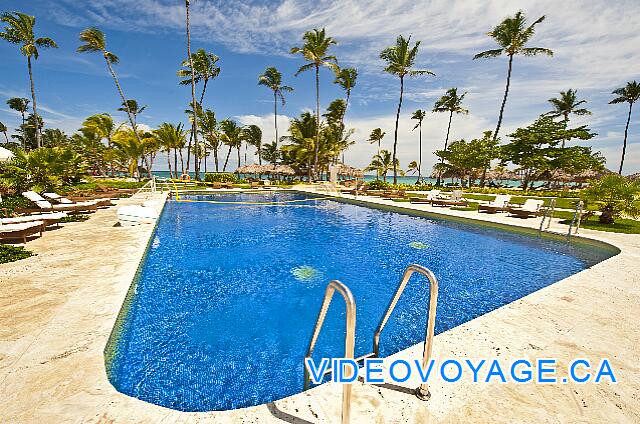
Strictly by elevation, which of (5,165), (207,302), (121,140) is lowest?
(207,302)

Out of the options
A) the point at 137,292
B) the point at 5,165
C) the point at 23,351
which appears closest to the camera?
the point at 23,351

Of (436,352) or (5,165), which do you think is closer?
(436,352)

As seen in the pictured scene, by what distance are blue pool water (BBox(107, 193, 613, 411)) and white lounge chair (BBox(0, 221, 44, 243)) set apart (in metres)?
2.96

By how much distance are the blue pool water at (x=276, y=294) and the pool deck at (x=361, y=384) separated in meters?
0.60

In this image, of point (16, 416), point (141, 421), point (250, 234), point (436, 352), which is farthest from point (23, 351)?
point (250, 234)

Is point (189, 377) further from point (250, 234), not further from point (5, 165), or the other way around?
point (5, 165)

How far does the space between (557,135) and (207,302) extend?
4361 cm

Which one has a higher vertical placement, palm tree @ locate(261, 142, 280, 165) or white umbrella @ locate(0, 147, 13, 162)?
palm tree @ locate(261, 142, 280, 165)

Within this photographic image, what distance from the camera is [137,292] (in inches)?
221

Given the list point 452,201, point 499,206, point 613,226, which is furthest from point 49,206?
point 613,226

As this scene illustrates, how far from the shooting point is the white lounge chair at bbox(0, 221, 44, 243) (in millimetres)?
6941

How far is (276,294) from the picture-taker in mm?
6277

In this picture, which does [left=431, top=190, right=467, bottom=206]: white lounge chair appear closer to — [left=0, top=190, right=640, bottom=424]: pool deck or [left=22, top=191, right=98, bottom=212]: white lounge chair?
[left=0, top=190, right=640, bottom=424]: pool deck

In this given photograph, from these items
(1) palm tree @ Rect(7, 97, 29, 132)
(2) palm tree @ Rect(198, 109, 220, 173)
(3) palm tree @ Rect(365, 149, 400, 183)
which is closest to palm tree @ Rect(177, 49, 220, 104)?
(2) palm tree @ Rect(198, 109, 220, 173)
